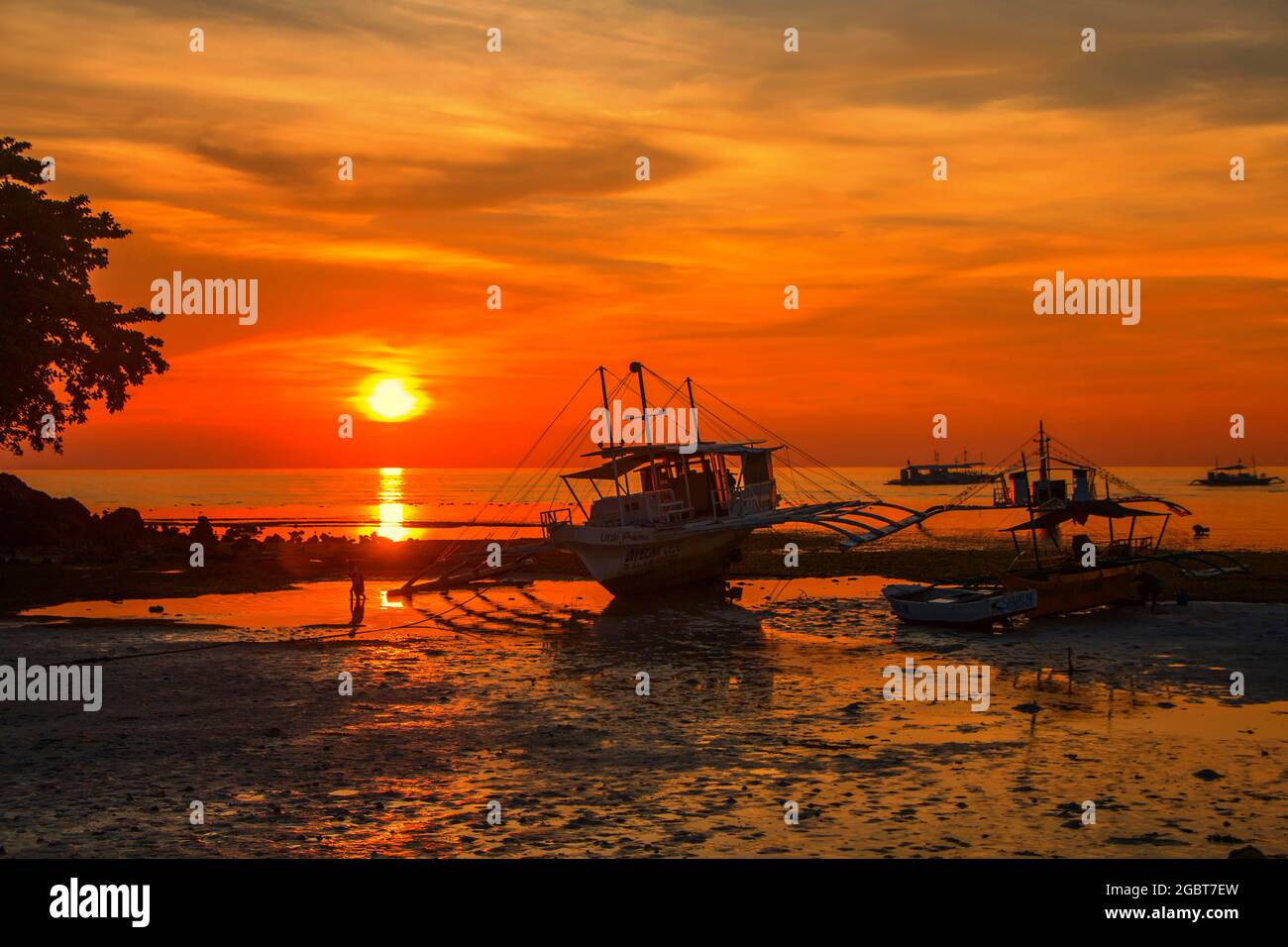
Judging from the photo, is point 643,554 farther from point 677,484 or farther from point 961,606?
point 961,606

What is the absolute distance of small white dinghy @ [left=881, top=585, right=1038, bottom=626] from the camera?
1230 inches

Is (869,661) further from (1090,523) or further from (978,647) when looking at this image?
(1090,523)

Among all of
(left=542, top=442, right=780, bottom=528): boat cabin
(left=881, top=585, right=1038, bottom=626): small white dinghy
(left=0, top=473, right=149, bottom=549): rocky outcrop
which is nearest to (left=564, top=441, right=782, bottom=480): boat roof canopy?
(left=542, top=442, right=780, bottom=528): boat cabin

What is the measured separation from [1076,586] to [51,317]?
3962 cm

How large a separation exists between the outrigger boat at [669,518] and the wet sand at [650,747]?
375 inches

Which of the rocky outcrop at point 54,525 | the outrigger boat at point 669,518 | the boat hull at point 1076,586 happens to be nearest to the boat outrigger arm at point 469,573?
the outrigger boat at point 669,518

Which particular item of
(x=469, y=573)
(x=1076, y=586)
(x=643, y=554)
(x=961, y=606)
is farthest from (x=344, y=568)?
(x=1076, y=586)

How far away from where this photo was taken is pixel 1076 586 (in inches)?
1346

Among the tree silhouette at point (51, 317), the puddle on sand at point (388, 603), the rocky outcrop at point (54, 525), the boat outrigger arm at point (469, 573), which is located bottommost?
the puddle on sand at point (388, 603)

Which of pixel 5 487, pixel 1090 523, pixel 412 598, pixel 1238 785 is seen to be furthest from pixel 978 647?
pixel 1090 523

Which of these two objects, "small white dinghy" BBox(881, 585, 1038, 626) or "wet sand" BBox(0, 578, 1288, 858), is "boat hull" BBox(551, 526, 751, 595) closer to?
"wet sand" BBox(0, 578, 1288, 858)

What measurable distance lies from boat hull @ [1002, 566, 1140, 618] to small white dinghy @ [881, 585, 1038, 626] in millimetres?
453

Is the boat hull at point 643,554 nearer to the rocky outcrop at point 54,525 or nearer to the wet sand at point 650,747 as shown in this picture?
the wet sand at point 650,747

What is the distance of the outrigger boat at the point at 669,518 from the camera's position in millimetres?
41406
